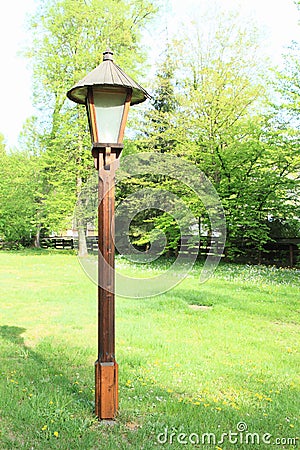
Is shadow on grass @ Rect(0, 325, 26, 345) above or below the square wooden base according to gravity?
below

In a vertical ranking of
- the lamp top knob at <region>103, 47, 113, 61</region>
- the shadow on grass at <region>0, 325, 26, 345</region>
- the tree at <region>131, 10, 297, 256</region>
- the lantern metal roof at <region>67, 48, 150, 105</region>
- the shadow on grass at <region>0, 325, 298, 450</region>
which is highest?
the tree at <region>131, 10, 297, 256</region>

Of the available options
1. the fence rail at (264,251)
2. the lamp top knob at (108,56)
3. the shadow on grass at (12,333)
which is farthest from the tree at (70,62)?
the lamp top knob at (108,56)

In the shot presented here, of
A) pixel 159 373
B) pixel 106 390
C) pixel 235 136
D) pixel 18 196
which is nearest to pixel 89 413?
pixel 106 390

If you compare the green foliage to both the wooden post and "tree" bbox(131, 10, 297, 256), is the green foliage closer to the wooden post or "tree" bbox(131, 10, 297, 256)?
"tree" bbox(131, 10, 297, 256)

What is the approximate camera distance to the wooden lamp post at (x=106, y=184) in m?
3.53

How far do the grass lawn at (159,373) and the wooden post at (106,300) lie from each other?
0.60ft

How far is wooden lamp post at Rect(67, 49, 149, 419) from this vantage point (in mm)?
3531

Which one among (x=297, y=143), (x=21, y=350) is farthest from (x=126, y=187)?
(x=21, y=350)

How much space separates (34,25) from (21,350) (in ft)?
68.5

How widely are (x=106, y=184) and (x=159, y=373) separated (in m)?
2.13

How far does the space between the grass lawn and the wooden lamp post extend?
0.28 m

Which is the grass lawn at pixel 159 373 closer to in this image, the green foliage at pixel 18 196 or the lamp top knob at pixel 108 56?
the lamp top knob at pixel 108 56

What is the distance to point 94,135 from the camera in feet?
11.8

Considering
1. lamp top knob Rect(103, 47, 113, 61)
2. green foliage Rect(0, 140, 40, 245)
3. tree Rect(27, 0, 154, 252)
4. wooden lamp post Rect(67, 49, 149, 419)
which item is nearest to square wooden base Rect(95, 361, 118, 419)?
wooden lamp post Rect(67, 49, 149, 419)
